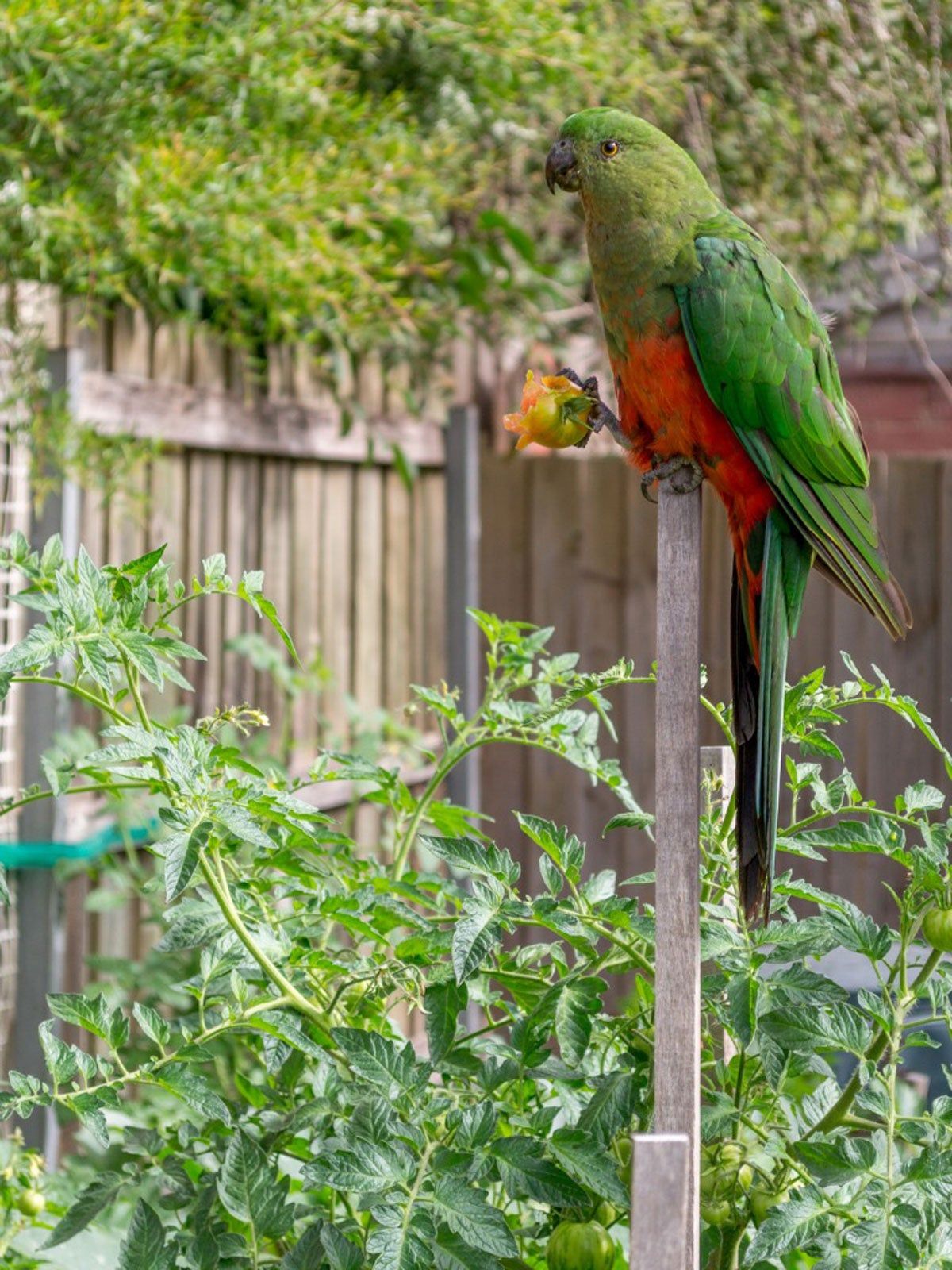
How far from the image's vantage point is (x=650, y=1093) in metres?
1.32

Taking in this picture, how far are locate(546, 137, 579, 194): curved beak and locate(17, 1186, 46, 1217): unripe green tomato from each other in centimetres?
133

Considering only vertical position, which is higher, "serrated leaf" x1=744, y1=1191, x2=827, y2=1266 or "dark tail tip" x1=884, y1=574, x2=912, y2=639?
"dark tail tip" x1=884, y1=574, x2=912, y2=639

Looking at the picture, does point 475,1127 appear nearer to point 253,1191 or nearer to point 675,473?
point 253,1191

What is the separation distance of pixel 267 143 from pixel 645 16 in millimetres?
1328

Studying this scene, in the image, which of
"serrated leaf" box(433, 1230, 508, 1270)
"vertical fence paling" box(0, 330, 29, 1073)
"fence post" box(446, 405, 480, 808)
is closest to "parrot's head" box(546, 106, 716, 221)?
"serrated leaf" box(433, 1230, 508, 1270)

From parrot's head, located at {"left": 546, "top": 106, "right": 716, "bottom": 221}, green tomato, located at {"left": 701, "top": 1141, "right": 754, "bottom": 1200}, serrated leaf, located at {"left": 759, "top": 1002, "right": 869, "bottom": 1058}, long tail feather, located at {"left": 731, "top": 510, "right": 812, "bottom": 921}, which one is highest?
parrot's head, located at {"left": 546, "top": 106, "right": 716, "bottom": 221}

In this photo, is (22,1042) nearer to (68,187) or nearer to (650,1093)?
(68,187)

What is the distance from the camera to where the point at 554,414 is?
150 cm

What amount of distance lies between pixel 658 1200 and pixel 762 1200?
31 centimetres

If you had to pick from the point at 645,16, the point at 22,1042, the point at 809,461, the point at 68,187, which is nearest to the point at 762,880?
the point at 809,461

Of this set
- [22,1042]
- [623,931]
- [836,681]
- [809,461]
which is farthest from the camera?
[836,681]

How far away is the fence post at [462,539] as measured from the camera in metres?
4.80

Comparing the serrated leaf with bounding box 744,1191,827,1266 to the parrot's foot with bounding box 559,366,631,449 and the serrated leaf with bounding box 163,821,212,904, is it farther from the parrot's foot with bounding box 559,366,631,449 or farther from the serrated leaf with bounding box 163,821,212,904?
the parrot's foot with bounding box 559,366,631,449

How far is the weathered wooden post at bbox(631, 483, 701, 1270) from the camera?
104 cm
